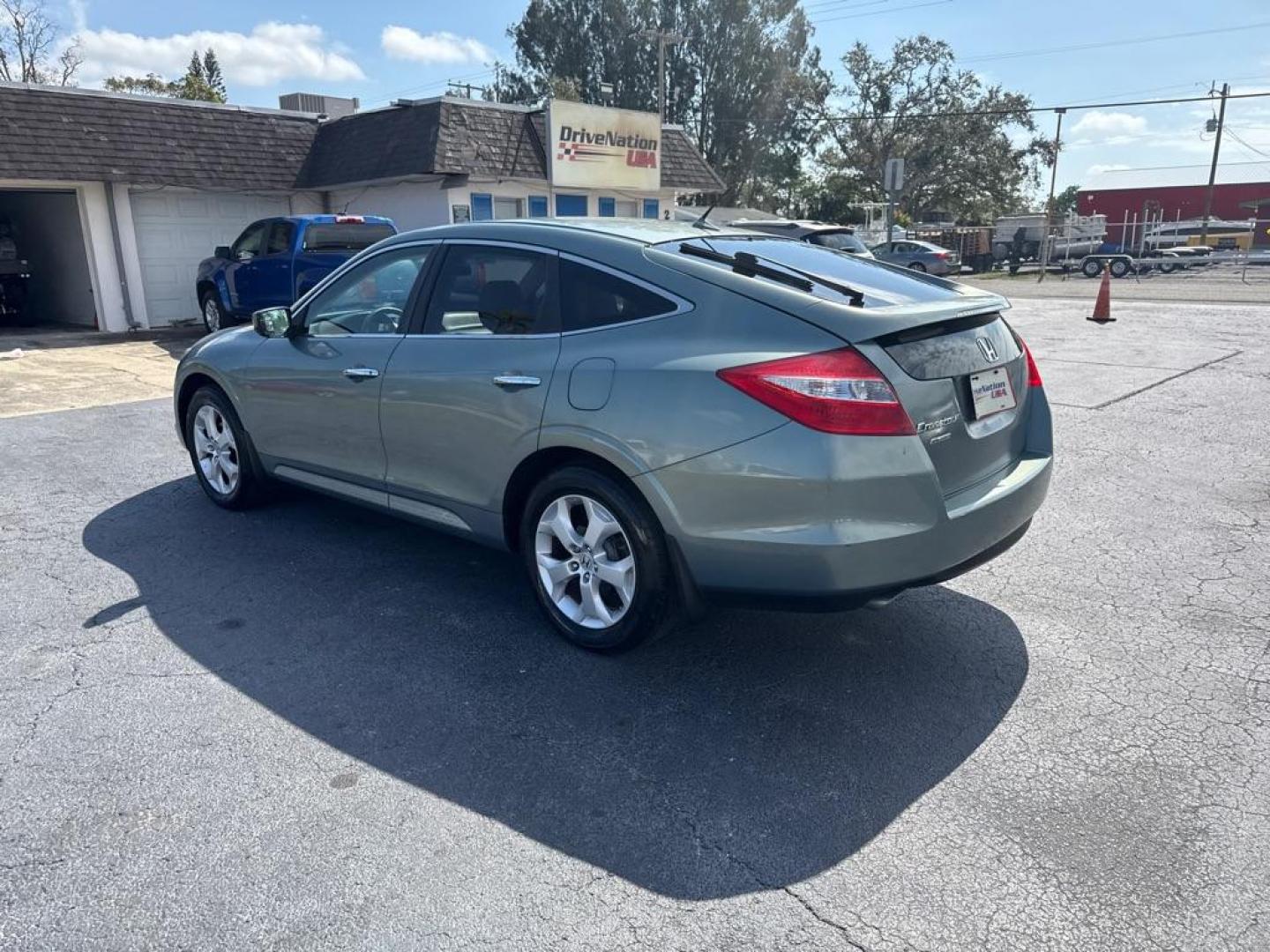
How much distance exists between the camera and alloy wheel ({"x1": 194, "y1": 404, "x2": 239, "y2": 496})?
5594 millimetres

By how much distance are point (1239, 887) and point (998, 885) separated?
622 millimetres

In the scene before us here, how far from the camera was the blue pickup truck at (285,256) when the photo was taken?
41.7ft

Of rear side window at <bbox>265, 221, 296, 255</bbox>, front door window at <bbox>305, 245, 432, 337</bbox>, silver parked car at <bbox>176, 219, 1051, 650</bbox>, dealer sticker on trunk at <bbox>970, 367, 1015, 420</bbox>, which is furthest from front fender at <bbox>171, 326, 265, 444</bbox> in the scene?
rear side window at <bbox>265, 221, 296, 255</bbox>

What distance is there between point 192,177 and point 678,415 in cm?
1561

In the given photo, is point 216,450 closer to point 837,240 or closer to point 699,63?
point 837,240

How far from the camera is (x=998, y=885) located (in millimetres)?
2457

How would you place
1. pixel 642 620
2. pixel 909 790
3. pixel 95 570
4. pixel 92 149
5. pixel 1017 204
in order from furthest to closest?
pixel 1017 204, pixel 92 149, pixel 95 570, pixel 642 620, pixel 909 790

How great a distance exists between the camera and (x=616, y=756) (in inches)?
121

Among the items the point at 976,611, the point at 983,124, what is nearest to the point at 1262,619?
the point at 976,611

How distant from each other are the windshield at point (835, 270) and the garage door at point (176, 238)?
50.2 feet

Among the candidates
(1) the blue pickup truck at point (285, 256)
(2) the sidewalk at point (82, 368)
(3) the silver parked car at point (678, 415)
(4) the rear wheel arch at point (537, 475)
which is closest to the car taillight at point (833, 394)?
(3) the silver parked car at point (678, 415)

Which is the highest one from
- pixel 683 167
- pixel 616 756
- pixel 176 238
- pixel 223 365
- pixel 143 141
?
pixel 143 141

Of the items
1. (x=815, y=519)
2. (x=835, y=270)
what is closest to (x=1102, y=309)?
(x=835, y=270)

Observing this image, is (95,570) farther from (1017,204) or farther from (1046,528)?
(1017,204)
